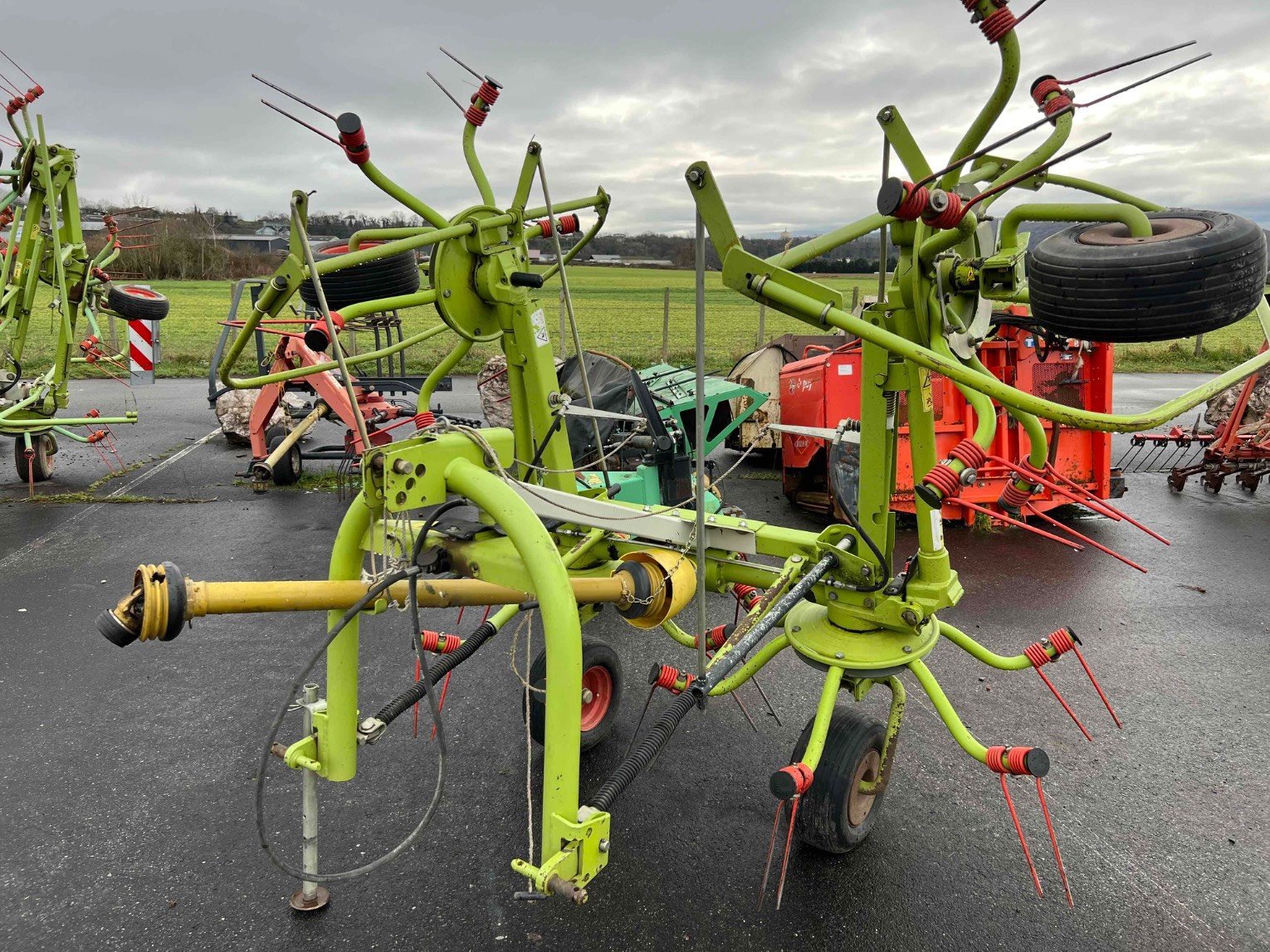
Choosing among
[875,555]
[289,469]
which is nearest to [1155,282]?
[875,555]

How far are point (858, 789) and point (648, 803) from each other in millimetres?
829

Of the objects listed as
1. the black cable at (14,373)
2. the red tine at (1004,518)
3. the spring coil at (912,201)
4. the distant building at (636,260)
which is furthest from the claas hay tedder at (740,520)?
the black cable at (14,373)

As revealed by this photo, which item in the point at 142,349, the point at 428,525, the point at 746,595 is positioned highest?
the point at 142,349

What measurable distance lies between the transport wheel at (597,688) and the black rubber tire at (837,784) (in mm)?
1061

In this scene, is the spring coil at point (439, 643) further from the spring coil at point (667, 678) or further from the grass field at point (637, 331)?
the grass field at point (637, 331)

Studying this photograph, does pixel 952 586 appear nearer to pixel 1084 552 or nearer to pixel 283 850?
pixel 283 850

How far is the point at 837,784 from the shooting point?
2918mm

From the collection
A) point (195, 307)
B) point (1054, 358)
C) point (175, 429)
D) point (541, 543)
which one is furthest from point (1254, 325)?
point (195, 307)

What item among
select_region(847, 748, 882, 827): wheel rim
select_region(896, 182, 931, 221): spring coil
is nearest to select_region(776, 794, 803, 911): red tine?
select_region(847, 748, 882, 827): wheel rim

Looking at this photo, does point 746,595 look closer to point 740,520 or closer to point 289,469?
point 740,520

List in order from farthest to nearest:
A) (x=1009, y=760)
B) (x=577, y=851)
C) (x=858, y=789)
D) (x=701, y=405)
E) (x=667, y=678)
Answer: (x=667, y=678) → (x=858, y=789) → (x=1009, y=760) → (x=701, y=405) → (x=577, y=851)

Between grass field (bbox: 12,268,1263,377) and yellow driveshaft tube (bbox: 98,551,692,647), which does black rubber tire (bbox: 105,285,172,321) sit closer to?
grass field (bbox: 12,268,1263,377)

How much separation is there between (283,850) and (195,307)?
102ft

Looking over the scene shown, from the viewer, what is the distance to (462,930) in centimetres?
272
